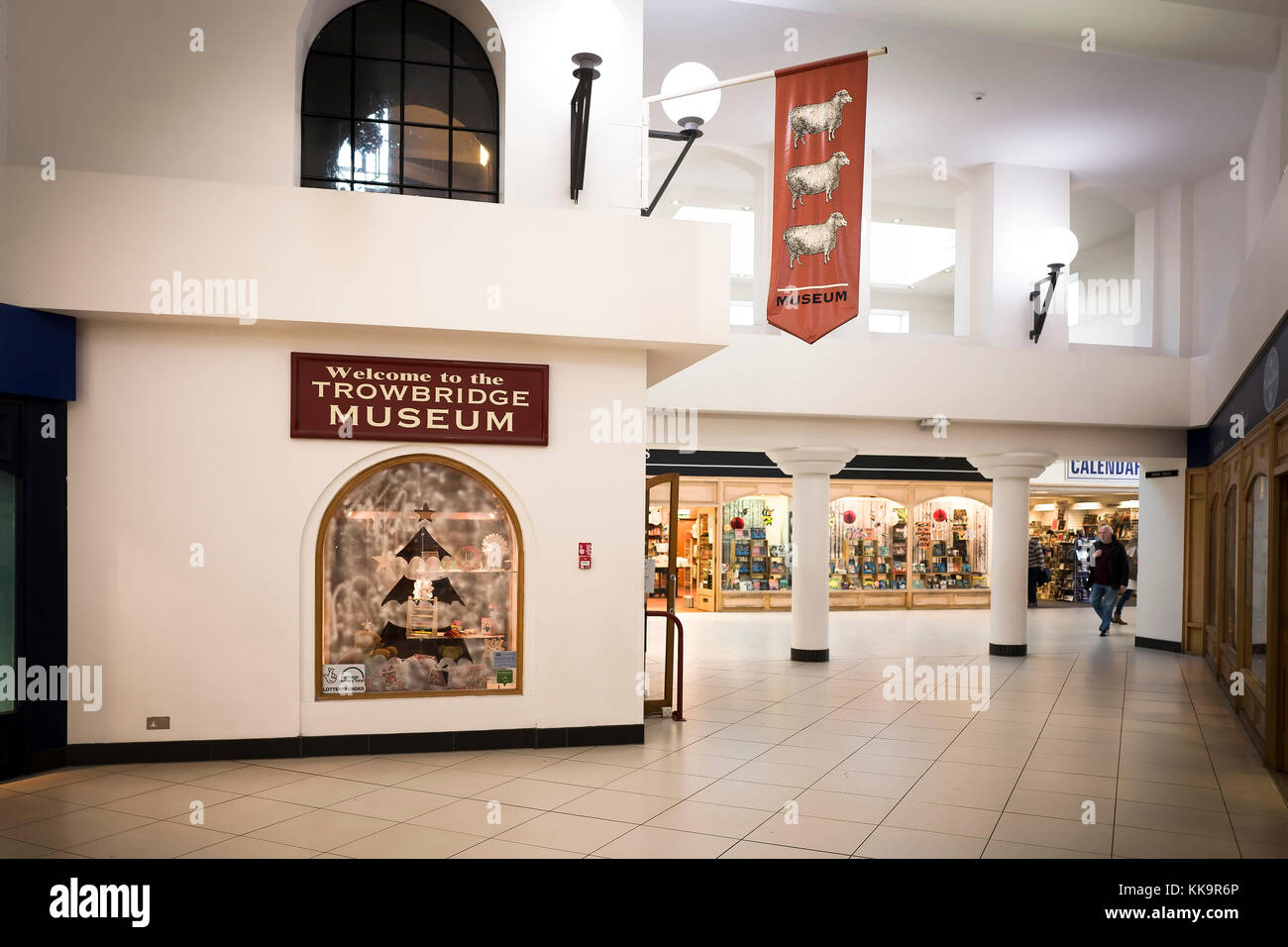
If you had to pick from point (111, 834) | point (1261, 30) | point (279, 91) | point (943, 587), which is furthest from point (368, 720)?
A: point (943, 587)

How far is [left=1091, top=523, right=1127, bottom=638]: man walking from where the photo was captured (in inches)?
565

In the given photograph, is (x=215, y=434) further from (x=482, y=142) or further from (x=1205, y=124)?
(x=1205, y=124)

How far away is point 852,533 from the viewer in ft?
62.2

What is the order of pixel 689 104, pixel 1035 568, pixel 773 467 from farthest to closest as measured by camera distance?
1. pixel 1035 568
2. pixel 773 467
3. pixel 689 104

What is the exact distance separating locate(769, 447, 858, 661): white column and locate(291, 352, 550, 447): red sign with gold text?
17.5 feet

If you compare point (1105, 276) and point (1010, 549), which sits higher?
point (1105, 276)

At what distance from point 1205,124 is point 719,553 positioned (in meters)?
10.3

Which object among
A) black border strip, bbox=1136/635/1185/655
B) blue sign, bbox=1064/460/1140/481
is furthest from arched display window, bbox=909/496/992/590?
black border strip, bbox=1136/635/1185/655

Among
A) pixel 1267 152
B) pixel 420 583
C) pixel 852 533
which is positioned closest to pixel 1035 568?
pixel 852 533

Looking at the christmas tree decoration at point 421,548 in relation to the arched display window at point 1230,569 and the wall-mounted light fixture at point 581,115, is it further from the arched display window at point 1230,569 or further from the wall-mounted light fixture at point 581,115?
the arched display window at point 1230,569

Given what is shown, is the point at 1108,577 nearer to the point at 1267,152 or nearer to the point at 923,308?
the point at 1267,152

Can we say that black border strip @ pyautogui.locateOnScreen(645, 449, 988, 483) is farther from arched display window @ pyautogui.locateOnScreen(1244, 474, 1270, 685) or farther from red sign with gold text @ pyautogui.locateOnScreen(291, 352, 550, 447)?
red sign with gold text @ pyautogui.locateOnScreen(291, 352, 550, 447)

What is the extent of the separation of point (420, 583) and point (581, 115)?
363 cm

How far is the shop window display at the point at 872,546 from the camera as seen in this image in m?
19.0
